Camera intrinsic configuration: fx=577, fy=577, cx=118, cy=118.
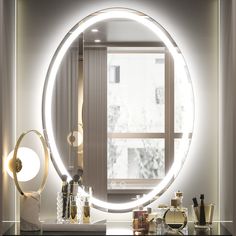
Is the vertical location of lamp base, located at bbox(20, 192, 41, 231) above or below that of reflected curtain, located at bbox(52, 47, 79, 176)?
below

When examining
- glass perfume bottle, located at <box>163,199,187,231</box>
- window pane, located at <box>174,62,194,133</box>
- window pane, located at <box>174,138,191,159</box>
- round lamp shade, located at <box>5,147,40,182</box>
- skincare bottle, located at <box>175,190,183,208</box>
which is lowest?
glass perfume bottle, located at <box>163,199,187,231</box>

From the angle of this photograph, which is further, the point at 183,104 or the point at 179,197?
the point at 183,104

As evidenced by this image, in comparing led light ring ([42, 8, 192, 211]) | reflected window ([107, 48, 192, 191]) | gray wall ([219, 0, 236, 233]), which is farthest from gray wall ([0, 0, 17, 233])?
gray wall ([219, 0, 236, 233])

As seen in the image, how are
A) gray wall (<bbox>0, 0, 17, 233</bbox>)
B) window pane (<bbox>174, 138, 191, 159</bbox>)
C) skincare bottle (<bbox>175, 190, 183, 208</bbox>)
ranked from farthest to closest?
window pane (<bbox>174, 138, 191, 159</bbox>) < skincare bottle (<bbox>175, 190, 183, 208</bbox>) < gray wall (<bbox>0, 0, 17, 233</bbox>)

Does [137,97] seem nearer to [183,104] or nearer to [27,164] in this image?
[183,104]

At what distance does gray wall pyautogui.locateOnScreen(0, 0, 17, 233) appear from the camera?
7.98 ft

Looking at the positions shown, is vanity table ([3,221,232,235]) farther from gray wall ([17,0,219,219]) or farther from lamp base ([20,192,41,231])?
gray wall ([17,0,219,219])

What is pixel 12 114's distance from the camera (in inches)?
106

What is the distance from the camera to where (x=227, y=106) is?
258cm

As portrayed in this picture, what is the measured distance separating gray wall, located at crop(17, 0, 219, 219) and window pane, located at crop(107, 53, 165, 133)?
0.17m

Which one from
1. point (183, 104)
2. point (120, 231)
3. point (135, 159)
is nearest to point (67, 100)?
point (135, 159)

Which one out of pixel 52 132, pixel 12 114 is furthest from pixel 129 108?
pixel 12 114

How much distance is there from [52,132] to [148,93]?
0.49 m

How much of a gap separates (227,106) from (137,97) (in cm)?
43
